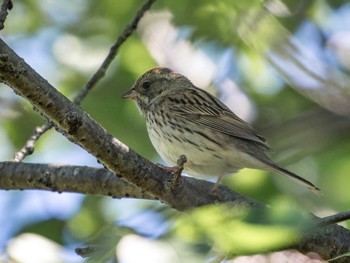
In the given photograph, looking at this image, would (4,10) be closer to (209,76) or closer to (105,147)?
(105,147)

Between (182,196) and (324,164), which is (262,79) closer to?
(324,164)

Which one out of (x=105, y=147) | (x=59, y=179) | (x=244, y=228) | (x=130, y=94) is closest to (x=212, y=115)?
(x=130, y=94)

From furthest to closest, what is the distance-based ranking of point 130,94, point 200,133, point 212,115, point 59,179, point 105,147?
point 130,94
point 212,115
point 200,133
point 59,179
point 105,147

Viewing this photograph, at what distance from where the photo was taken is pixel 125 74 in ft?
19.3

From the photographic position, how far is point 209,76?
589 centimetres

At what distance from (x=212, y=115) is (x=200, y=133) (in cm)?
31

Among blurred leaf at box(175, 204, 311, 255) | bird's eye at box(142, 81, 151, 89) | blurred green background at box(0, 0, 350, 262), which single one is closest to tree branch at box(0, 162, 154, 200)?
blurred green background at box(0, 0, 350, 262)

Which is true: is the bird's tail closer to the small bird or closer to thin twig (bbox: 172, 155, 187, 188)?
the small bird

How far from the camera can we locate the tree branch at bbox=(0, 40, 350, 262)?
2816 mm

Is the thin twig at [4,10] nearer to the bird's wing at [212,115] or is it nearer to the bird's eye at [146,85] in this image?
the bird's wing at [212,115]

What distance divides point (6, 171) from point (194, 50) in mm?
1724

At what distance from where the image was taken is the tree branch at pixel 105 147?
9.24 feet

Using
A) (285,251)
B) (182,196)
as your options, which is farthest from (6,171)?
(285,251)

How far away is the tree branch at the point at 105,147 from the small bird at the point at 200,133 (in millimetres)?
1060
